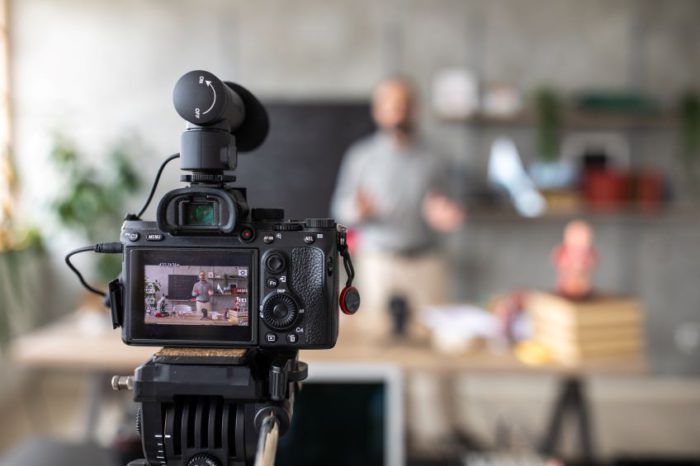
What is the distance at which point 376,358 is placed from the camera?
1999mm

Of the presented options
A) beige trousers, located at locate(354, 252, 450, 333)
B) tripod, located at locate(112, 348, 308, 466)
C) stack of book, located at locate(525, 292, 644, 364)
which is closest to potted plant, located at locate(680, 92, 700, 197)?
beige trousers, located at locate(354, 252, 450, 333)

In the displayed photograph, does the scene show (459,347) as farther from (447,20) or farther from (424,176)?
(447,20)

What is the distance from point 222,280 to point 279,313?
9 cm

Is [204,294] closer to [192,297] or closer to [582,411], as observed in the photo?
[192,297]

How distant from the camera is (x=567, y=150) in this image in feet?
12.7

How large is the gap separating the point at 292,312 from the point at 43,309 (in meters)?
3.59

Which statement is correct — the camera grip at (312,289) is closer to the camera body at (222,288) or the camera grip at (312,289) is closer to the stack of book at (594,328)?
the camera body at (222,288)

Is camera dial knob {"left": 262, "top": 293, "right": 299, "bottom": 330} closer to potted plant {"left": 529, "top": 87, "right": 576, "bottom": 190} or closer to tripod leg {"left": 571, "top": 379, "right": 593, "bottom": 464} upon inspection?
tripod leg {"left": 571, "top": 379, "right": 593, "bottom": 464}

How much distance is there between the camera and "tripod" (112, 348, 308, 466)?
2.59 ft

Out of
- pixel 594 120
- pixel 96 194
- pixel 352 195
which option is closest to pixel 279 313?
pixel 352 195

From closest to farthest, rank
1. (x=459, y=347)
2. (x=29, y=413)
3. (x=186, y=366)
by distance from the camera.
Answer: (x=186, y=366) < (x=459, y=347) < (x=29, y=413)

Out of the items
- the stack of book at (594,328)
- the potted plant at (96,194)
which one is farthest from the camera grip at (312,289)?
the potted plant at (96,194)

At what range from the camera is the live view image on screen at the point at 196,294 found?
0.81 m

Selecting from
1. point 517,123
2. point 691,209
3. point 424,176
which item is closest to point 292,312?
point 424,176
